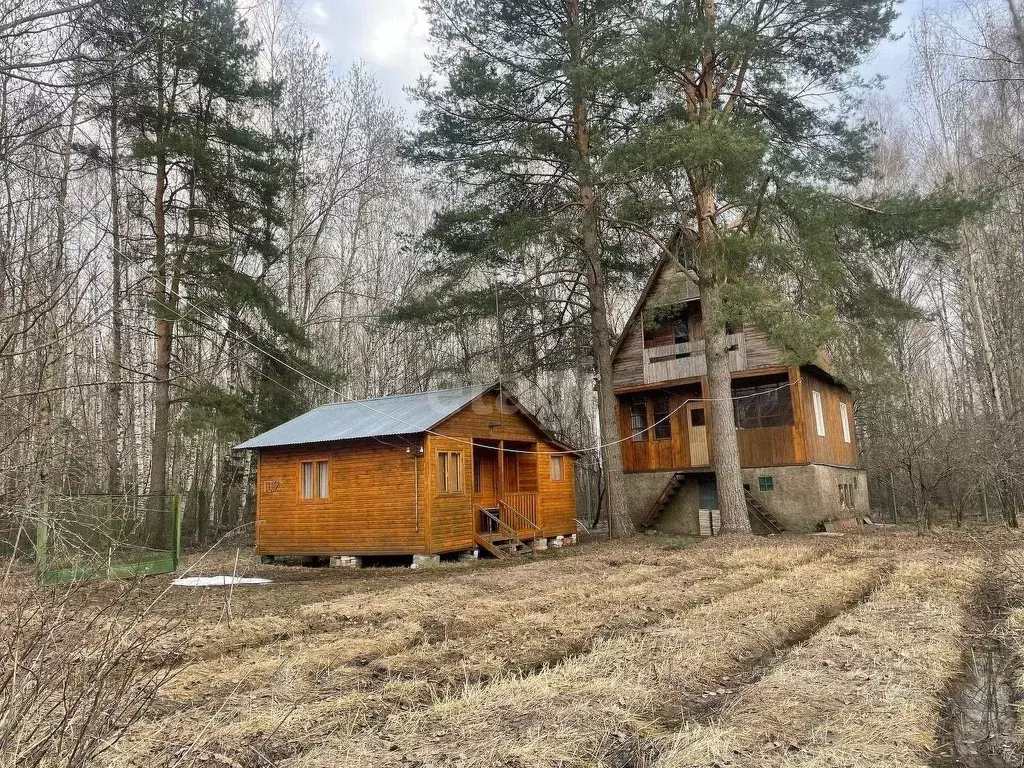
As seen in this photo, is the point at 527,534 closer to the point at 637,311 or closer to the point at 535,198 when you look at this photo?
the point at 637,311

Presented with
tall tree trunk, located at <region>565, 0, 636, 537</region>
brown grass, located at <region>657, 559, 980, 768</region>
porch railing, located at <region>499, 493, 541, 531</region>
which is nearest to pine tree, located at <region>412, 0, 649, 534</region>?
tall tree trunk, located at <region>565, 0, 636, 537</region>

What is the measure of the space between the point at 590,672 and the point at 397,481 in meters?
10.6

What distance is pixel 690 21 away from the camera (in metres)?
14.5

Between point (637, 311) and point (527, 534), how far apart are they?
8152 mm

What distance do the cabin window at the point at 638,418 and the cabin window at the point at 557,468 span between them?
3143 millimetres

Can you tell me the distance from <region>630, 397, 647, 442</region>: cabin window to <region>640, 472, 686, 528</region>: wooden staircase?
6.14ft

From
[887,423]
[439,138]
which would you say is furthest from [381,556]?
[887,423]

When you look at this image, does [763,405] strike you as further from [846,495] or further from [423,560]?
[423,560]

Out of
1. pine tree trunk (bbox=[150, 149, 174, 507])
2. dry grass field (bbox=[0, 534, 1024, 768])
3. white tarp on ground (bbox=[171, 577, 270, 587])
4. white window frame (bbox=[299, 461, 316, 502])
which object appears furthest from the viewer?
pine tree trunk (bbox=[150, 149, 174, 507])

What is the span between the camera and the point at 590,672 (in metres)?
5.43

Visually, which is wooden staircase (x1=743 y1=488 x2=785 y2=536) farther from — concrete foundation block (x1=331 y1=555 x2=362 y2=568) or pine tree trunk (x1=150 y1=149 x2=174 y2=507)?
pine tree trunk (x1=150 y1=149 x2=174 y2=507)

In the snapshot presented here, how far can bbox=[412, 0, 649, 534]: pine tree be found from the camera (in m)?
17.3

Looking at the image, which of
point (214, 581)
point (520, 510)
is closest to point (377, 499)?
point (214, 581)

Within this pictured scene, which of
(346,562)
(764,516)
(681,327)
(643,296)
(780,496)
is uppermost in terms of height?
(643,296)
